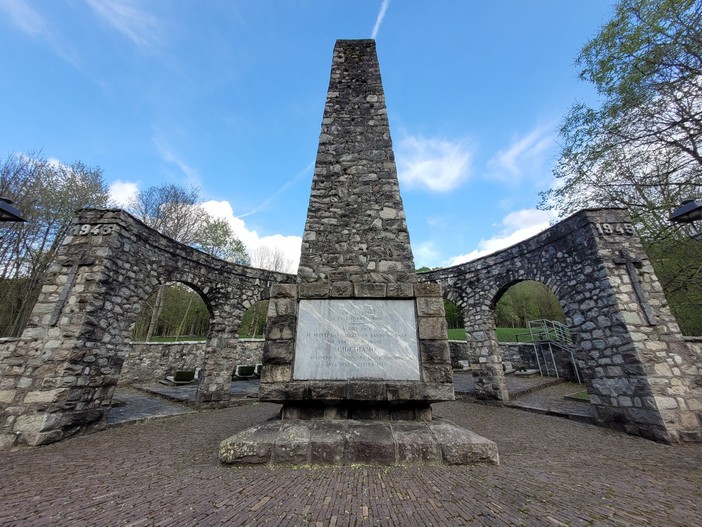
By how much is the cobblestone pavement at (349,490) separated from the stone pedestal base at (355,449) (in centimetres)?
12

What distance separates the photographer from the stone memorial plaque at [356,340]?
3.87 m

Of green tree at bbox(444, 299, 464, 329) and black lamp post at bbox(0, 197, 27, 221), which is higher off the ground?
green tree at bbox(444, 299, 464, 329)

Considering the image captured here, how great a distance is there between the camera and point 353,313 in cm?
414

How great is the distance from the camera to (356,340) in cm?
401

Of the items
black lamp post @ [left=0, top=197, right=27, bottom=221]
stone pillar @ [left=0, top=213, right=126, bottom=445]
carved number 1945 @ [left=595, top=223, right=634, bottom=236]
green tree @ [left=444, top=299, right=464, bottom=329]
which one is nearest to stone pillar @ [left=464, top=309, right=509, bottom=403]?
carved number 1945 @ [left=595, top=223, right=634, bottom=236]

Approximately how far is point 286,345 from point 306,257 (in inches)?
61.4

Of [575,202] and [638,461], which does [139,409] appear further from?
[575,202]

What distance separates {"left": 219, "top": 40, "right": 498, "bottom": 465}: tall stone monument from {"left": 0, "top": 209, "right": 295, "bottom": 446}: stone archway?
5.13 meters

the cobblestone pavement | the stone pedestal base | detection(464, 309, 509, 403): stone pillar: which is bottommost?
the cobblestone pavement

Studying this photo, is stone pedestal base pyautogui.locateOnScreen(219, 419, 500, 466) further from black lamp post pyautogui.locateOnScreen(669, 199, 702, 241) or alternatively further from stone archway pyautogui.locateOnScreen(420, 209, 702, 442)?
black lamp post pyautogui.locateOnScreen(669, 199, 702, 241)

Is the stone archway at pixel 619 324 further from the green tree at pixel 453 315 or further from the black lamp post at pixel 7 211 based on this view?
the green tree at pixel 453 315

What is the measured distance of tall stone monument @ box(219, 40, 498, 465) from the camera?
3273 millimetres

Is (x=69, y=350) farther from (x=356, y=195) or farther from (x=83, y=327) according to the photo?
(x=356, y=195)

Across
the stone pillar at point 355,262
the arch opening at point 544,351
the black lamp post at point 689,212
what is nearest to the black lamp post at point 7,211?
the stone pillar at point 355,262
